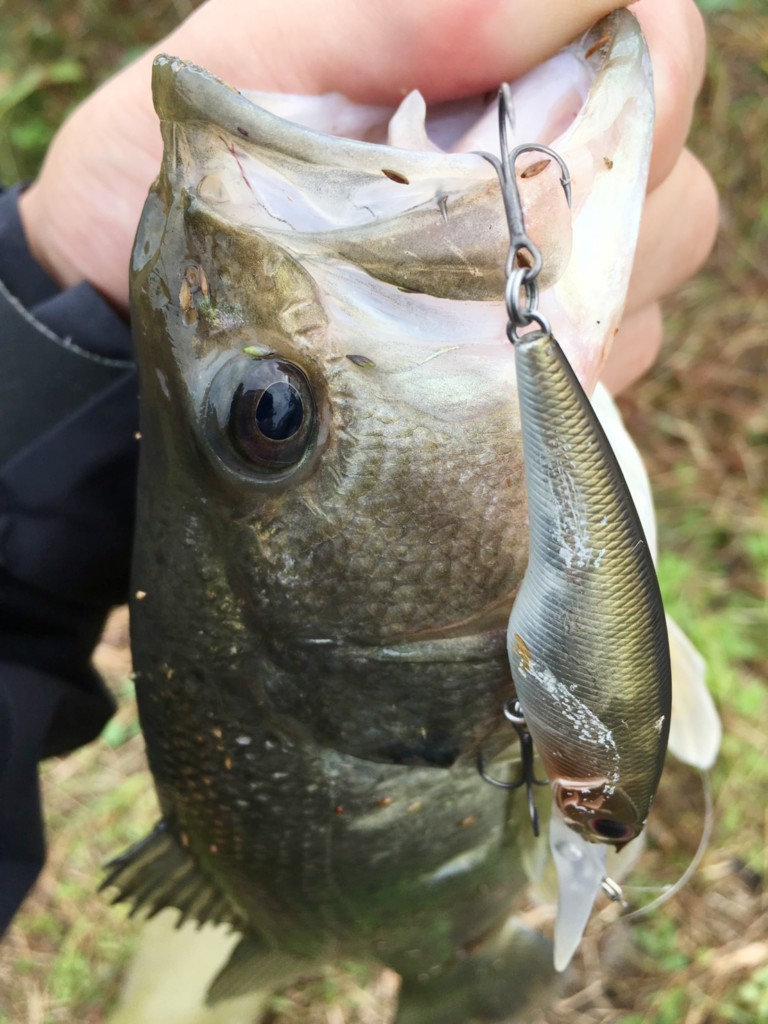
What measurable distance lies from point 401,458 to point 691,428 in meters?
2.98

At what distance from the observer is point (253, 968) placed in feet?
6.76

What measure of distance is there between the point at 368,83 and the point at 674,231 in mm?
1132

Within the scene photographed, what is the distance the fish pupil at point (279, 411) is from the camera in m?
1.22

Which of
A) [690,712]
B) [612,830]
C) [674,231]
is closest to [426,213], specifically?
[612,830]

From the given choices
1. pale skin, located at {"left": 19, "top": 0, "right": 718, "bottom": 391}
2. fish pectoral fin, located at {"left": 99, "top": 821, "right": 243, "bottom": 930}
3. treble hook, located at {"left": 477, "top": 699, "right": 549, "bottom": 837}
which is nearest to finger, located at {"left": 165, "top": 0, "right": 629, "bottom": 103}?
pale skin, located at {"left": 19, "top": 0, "right": 718, "bottom": 391}

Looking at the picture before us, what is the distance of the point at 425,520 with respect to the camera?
51.4 inches

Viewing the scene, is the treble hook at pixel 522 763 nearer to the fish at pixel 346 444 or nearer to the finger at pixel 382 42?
the fish at pixel 346 444

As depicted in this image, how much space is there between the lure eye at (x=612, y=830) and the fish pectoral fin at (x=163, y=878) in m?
0.94

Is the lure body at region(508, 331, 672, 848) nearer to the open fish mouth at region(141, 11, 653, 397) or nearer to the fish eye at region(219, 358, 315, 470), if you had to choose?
the open fish mouth at region(141, 11, 653, 397)

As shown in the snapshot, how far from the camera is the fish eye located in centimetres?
122

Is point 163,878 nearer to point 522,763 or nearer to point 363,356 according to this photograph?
point 522,763

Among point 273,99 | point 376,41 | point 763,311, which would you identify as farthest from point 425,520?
point 763,311

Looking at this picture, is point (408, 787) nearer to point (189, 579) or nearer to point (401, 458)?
point (189, 579)

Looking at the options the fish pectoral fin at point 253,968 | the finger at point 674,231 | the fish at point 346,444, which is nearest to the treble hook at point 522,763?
the fish at point 346,444
